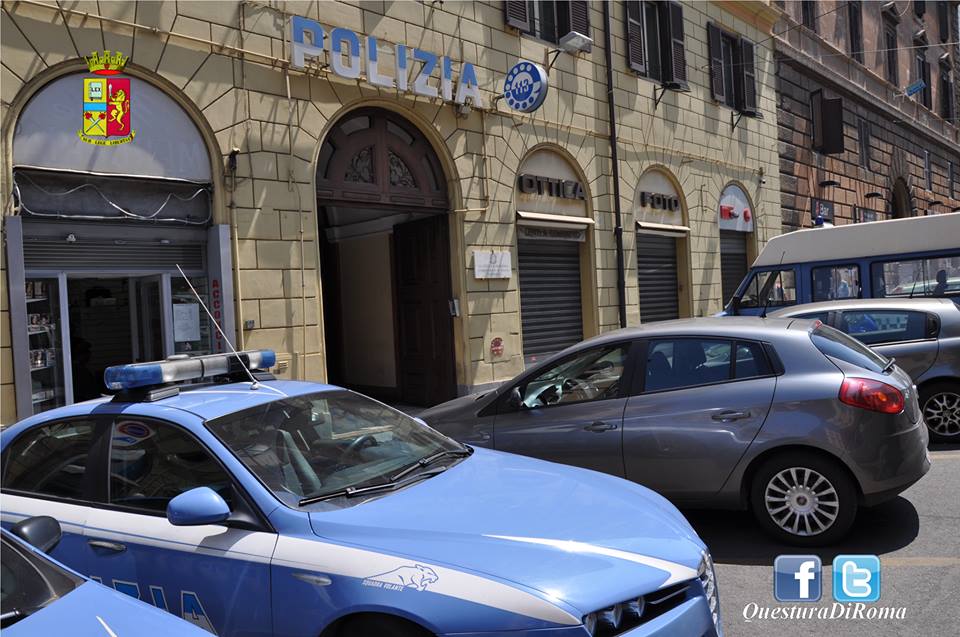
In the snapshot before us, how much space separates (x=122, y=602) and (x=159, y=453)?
1266 millimetres

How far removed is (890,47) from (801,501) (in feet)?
94.3

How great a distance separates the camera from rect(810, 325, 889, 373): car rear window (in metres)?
4.96

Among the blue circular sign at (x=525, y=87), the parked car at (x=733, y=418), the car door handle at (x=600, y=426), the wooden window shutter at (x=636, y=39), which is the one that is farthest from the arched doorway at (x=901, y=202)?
the car door handle at (x=600, y=426)

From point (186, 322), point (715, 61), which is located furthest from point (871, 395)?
point (715, 61)

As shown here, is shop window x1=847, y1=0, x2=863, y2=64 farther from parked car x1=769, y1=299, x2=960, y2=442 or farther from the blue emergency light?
the blue emergency light

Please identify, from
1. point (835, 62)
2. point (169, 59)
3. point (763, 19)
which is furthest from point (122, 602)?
point (835, 62)

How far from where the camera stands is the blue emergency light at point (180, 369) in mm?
3562

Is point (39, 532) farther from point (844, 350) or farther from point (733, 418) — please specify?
point (844, 350)

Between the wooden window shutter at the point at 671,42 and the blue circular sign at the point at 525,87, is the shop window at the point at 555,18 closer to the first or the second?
the blue circular sign at the point at 525,87

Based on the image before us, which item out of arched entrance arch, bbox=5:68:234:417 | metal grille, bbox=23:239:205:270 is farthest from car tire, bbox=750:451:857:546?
metal grille, bbox=23:239:205:270

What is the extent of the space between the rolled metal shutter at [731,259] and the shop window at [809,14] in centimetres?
745

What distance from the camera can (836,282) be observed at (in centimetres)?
1102

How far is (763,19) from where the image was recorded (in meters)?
19.3

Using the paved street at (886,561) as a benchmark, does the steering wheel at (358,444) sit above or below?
above
